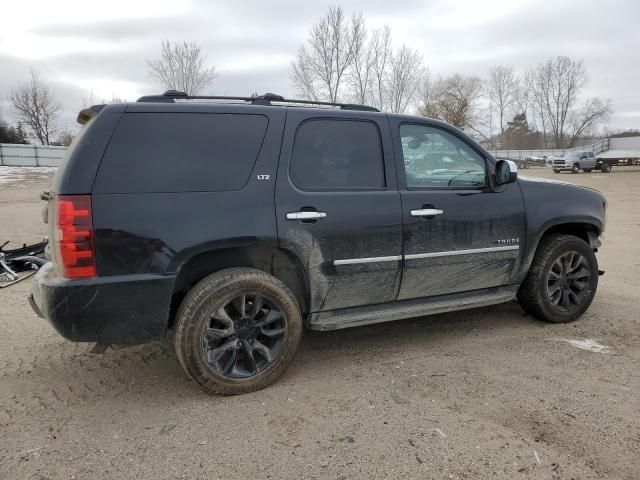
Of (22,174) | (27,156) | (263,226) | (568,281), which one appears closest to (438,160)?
(263,226)

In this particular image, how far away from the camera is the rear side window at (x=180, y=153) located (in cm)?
295

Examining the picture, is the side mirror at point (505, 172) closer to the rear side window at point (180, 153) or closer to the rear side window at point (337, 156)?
the rear side window at point (337, 156)

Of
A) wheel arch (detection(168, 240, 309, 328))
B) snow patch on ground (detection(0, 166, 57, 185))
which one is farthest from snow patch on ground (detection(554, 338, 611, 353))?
snow patch on ground (detection(0, 166, 57, 185))

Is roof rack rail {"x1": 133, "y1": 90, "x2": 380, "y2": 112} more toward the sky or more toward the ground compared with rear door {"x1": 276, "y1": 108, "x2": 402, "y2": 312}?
more toward the sky

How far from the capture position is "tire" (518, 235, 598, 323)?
14.4 feet

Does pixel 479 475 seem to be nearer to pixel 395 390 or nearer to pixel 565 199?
pixel 395 390

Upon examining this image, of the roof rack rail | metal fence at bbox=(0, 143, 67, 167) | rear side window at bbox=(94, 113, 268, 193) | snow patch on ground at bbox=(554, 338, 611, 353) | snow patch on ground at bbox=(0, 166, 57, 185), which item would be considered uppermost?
metal fence at bbox=(0, 143, 67, 167)

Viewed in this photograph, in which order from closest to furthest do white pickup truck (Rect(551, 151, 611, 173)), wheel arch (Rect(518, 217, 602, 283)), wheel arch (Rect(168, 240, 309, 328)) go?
wheel arch (Rect(168, 240, 309, 328)), wheel arch (Rect(518, 217, 602, 283)), white pickup truck (Rect(551, 151, 611, 173))

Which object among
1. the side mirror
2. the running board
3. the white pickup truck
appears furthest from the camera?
the white pickup truck

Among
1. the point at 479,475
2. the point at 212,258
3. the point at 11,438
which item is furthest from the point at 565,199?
the point at 11,438

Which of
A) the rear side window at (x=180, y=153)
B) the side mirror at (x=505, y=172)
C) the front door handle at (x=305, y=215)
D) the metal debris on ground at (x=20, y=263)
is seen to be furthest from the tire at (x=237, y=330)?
the metal debris on ground at (x=20, y=263)

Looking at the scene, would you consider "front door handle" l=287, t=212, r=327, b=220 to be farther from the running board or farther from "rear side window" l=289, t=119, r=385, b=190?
the running board

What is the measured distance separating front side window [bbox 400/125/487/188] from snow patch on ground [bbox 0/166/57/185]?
25595 mm

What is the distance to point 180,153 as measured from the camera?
Answer: 3.09 m
